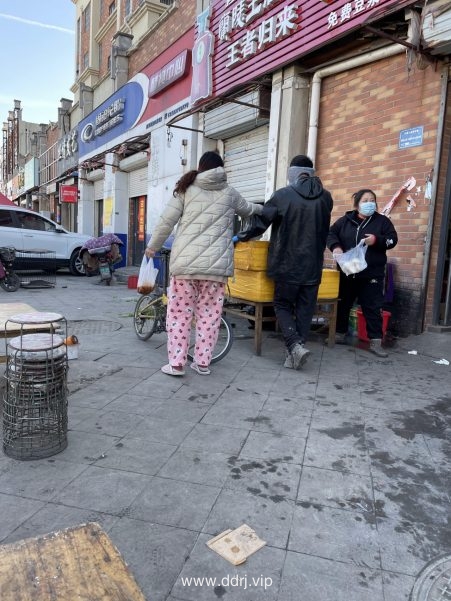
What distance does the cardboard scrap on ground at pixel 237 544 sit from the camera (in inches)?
70.6

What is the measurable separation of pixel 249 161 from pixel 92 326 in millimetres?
4726

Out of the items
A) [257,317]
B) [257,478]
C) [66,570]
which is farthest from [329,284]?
[66,570]

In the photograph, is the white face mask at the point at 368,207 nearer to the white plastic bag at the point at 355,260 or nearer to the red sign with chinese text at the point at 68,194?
the white plastic bag at the point at 355,260

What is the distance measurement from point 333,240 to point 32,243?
9.06m

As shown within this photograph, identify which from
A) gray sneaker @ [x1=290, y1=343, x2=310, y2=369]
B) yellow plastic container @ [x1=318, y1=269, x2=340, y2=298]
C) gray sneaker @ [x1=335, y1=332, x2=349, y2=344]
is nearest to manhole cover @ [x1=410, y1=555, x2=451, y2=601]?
gray sneaker @ [x1=290, y1=343, x2=310, y2=369]

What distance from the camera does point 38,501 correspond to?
212cm

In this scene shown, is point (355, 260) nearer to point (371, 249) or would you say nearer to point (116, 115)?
point (371, 249)

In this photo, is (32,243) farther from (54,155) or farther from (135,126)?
(54,155)

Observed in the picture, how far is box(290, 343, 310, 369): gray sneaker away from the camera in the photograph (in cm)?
419

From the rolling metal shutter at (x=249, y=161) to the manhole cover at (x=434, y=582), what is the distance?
23.9 feet

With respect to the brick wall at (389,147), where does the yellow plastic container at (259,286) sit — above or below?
below

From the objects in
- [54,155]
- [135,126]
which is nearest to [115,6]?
[135,126]
